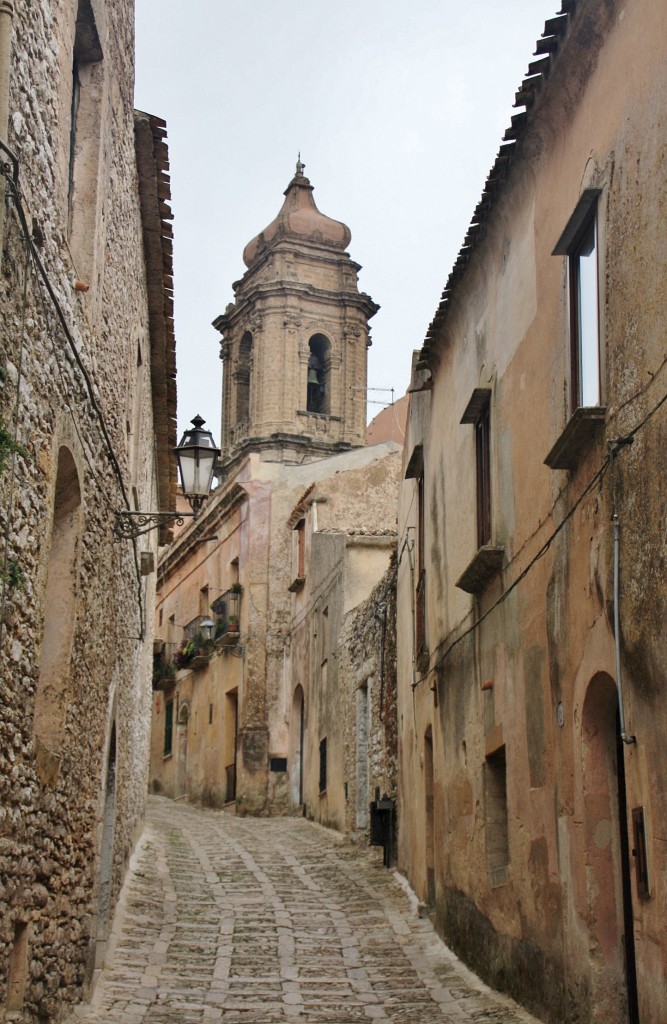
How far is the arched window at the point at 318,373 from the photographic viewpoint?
3875cm

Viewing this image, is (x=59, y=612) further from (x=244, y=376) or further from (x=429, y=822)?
(x=244, y=376)

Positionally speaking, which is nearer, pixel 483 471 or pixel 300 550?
pixel 483 471

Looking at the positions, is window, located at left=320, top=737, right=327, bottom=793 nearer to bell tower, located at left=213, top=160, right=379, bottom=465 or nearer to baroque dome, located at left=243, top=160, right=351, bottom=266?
bell tower, located at left=213, top=160, right=379, bottom=465

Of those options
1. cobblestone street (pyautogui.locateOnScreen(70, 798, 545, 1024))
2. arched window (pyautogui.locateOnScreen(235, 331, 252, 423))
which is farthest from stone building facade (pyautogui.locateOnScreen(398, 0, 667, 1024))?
arched window (pyautogui.locateOnScreen(235, 331, 252, 423))

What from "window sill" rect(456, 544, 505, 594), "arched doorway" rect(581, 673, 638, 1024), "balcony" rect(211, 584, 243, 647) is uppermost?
"balcony" rect(211, 584, 243, 647)

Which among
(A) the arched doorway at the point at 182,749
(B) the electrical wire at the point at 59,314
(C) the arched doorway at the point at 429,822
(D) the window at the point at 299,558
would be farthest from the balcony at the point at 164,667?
(B) the electrical wire at the point at 59,314

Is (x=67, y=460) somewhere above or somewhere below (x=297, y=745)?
above

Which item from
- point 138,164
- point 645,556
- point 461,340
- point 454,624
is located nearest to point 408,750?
point 454,624

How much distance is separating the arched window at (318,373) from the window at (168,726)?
9.52m

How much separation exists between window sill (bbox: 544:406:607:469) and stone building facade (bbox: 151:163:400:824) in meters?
14.1

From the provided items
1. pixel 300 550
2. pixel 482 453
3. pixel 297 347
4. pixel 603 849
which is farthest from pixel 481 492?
pixel 297 347

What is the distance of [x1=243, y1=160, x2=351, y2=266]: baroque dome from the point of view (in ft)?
129

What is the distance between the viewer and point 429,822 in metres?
13.1

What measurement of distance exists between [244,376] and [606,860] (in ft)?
111
